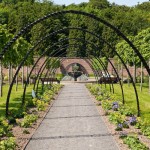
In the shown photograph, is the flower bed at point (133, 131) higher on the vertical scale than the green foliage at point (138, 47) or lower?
lower

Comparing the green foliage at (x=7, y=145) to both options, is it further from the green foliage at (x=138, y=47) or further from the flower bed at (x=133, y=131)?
the green foliage at (x=138, y=47)

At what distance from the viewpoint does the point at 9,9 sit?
351 ft

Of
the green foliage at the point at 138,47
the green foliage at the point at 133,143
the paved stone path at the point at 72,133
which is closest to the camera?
the green foliage at the point at 133,143

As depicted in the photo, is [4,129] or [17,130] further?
[17,130]

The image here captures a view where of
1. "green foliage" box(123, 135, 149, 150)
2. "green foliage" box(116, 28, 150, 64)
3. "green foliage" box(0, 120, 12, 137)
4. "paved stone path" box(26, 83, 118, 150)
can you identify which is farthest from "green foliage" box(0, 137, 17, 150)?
"green foliage" box(116, 28, 150, 64)

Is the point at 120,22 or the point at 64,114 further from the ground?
the point at 120,22

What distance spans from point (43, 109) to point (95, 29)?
236 ft

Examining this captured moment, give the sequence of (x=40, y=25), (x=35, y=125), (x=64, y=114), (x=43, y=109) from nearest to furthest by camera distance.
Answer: (x=35, y=125) → (x=64, y=114) → (x=43, y=109) → (x=40, y=25)

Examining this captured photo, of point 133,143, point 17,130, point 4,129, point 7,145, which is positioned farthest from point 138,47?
point 7,145

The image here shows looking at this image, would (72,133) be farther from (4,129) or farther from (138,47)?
(138,47)

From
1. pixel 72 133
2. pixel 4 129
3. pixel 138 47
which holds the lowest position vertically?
pixel 72 133

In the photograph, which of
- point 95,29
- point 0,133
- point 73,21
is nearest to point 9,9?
point 73,21

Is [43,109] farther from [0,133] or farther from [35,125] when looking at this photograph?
[0,133]

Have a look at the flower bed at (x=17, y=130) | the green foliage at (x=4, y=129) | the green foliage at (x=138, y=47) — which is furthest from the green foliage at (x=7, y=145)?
the green foliage at (x=138, y=47)
